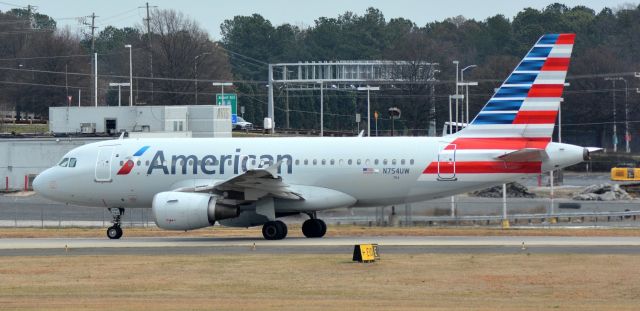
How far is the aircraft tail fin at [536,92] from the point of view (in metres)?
39.6

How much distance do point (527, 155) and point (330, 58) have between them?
11775 cm

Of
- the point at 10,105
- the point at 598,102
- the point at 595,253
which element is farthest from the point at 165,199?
the point at 10,105

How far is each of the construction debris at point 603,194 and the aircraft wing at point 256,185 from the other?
34.3 meters

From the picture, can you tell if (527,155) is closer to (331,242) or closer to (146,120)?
(331,242)

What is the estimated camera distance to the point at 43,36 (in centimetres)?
12825

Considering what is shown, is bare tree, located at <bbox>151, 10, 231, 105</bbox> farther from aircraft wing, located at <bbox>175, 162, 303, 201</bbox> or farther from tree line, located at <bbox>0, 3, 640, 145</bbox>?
aircraft wing, located at <bbox>175, 162, 303, 201</bbox>

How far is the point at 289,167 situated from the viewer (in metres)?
40.8

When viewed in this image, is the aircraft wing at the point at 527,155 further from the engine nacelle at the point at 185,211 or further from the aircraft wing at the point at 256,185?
the engine nacelle at the point at 185,211

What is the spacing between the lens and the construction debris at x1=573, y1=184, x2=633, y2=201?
232 feet

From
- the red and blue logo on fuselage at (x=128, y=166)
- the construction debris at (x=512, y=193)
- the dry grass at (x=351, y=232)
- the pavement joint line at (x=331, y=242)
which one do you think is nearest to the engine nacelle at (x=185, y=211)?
the pavement joint line at (x=331, y=242)

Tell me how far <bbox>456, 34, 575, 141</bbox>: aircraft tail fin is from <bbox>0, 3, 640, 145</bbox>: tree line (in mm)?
55795

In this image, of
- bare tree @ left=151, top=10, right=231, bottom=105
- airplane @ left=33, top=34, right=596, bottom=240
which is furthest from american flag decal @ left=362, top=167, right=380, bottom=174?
bare tree @ left=151, top=10, right=231, bottom=105

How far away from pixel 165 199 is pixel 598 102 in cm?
7238

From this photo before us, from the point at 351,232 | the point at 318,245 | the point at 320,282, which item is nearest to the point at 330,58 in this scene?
the point at 351,232
